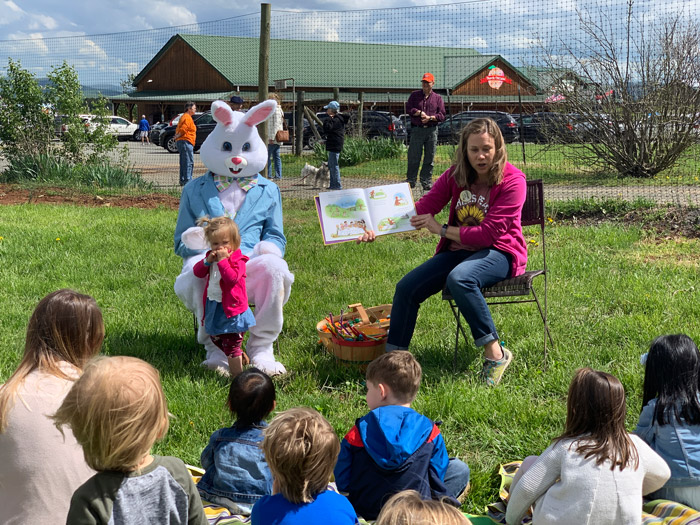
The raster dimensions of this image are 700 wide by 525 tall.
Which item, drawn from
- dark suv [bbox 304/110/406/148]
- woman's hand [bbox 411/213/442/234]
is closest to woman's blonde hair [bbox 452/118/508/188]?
woman's hand [bbox 411/213/442/234]

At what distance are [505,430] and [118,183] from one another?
994 cm

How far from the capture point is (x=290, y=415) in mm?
2143

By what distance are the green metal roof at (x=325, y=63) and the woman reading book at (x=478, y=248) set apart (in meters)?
33.8

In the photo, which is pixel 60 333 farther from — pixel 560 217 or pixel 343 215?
pixel 560 217

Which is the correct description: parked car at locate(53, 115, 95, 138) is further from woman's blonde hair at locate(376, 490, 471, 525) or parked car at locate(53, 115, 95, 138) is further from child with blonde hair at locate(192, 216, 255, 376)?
woman's blonde hair at locate(376, 490, 471, 525)

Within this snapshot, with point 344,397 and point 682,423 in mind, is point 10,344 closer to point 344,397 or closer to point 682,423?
point 344,397

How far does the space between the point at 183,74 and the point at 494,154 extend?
40263 mm

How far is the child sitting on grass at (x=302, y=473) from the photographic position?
2.05 metres

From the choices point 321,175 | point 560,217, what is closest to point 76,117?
point 321,175

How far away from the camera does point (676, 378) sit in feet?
8.77

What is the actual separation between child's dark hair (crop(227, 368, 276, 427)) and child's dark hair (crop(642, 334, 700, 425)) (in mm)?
1523

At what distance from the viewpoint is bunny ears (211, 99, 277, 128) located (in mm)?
4770

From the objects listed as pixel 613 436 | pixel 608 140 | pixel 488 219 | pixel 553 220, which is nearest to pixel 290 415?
pixel 613 436

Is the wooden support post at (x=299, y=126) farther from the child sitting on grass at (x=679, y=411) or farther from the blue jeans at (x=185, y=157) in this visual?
the child sitting on grass at (x=679, y=411)
